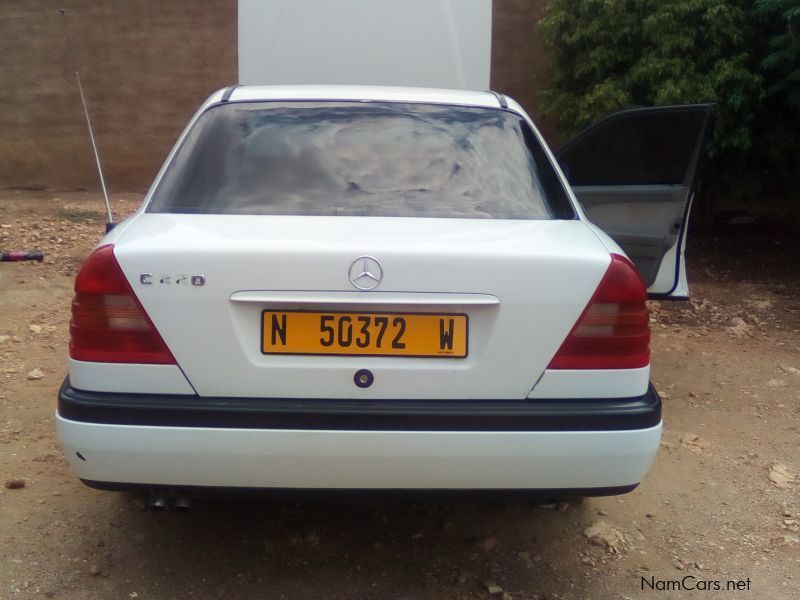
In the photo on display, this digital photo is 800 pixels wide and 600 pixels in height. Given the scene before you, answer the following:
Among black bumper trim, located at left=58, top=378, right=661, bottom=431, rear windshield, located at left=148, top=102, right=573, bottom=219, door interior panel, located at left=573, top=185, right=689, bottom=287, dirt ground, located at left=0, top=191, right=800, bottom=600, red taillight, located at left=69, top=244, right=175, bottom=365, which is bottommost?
dirt ground, located at left=0, top=191, right=800, bottom=600

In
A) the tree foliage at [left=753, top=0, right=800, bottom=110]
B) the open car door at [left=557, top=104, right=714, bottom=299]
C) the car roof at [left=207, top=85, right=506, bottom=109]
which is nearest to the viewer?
the car roof at [left=207, top=85, right=506, bottom=109]

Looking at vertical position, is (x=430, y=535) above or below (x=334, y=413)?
below

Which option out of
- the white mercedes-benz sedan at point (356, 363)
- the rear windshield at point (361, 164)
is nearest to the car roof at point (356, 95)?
the rear windshield at point (361, 164)

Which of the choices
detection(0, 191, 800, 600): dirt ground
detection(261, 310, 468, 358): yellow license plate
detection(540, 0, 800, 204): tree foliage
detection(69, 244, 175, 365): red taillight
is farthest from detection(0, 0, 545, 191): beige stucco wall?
detection(69, 244, 175, 365): red taillight

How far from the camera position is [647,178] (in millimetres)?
4668

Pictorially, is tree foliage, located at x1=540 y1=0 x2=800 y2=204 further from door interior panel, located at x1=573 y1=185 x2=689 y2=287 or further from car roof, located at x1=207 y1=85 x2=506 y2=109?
car roof, located at x1=207 y1=85 x2=506 y2=109

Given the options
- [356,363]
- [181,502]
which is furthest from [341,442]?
[181,502]

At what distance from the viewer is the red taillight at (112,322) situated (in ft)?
7.38

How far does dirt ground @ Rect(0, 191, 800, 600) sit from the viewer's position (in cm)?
272

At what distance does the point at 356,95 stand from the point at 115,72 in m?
7.19

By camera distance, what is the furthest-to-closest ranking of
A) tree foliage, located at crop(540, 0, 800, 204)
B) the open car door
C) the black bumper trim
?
tree foliage, located at crop(540, 0, 800, 204), the open car door, the black bumper trim

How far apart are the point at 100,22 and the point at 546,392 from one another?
28.7 feet

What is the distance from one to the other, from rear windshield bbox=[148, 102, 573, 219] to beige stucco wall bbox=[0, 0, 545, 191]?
659 centimetres

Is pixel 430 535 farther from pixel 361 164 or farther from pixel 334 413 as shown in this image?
pixel 361 164
